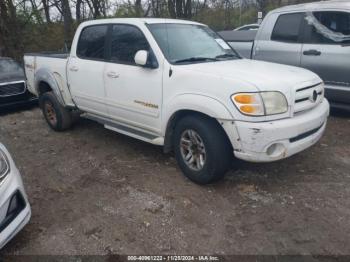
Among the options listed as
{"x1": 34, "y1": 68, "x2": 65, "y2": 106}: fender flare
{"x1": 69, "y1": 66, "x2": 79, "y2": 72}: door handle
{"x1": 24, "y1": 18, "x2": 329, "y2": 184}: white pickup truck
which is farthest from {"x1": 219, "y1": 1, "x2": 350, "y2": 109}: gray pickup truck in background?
{"x1": 34, "y1": 68, "x2": 65, "y2": 106}: fender flare

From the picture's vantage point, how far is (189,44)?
4387 millimetres

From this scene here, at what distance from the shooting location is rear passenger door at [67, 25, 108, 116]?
4.88 meters

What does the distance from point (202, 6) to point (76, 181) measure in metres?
19.3

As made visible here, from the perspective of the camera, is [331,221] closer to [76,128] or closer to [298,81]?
[298,81]

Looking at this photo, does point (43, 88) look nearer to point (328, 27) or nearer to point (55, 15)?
point (328, 27)

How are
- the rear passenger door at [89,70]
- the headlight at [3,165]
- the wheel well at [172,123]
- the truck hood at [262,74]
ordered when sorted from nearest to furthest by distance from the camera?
the headlight at [3,165]
the truck hood at [262,74]
the wheel well at [172,123]
the rear passenger door at [89,70]

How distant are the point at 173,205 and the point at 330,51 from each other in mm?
3912

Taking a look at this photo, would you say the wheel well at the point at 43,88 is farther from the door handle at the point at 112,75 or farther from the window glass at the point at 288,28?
the window glass at the point at 288,28

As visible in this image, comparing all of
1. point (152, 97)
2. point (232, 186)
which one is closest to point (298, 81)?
point (232, 186)

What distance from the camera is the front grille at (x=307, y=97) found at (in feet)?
11.8

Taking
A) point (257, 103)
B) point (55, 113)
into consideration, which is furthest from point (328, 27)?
point (55, 113)

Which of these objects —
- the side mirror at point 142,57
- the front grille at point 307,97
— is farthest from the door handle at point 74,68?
the front grille at point 307,97

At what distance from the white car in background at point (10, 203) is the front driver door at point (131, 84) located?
1713mm

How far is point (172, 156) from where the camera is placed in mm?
4840
